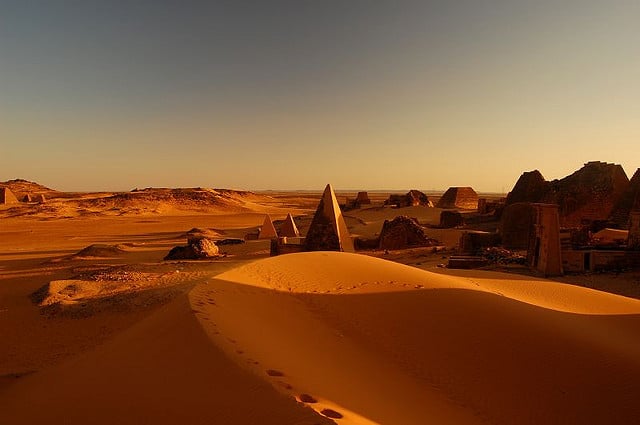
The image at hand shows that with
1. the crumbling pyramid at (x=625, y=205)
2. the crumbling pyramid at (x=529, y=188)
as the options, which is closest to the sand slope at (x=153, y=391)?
the crumbling pyramid at (x=625, y=205)

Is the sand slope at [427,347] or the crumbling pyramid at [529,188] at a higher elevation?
the crumbling pyramid at [529,188]

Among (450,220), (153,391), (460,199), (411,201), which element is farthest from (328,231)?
(460,199)

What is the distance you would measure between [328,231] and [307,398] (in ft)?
39.4

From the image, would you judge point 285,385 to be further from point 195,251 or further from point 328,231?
point 195,251

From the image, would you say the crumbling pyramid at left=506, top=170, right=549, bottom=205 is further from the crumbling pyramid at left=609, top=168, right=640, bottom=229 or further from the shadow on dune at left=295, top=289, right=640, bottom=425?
the shadow on dune at left=295, top=289, right=640, bottom=425

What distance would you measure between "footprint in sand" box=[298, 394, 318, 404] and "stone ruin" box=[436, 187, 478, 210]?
4083 centimetres

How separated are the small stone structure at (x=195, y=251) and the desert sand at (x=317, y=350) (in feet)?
15.6

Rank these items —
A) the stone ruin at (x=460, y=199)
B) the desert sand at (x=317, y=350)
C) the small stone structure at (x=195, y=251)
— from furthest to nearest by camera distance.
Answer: the stone ruin at (x=460, y=199) → the small stone structure at (x=195, y=251) → the desert sand at (x=317, y=350)

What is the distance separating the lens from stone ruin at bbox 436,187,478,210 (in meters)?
42.8

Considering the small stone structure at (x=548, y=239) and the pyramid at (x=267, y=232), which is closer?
the small stone structure at (x=548, y=239)

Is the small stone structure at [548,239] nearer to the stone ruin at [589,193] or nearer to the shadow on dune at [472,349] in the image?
the shadow on dune at [472,349]

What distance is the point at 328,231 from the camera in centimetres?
1552

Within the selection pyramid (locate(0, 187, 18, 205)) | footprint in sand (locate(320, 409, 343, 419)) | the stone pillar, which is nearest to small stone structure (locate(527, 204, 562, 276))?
the stone pillar

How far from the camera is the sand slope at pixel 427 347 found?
440 centimetres
